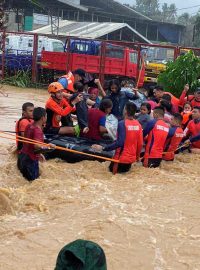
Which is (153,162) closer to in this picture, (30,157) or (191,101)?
(30,157)

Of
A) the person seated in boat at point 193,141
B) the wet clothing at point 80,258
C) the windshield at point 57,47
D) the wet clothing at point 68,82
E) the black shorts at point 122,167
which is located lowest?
the black shorts at point 122,167

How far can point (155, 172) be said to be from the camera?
8242 millimetres

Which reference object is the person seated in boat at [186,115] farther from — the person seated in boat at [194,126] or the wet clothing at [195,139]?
the wet clothing at [195,139]

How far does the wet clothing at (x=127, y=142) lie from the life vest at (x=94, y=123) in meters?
1.03

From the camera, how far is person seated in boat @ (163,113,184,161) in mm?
8891

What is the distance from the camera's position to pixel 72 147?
8.57 m

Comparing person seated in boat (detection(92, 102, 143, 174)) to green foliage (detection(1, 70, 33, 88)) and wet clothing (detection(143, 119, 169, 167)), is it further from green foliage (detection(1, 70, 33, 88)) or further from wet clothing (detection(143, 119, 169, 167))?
green foliage (detection(1, 70, 33, 88))

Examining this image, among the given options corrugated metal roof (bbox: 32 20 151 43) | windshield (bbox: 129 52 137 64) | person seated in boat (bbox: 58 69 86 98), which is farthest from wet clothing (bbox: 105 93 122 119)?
corrugated metal roof (bbox: 32 20 151 43)

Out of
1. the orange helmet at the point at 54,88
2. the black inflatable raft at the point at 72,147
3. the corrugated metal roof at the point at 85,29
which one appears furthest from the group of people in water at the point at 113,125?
→ the corrugated metal roof at the point at 85,29

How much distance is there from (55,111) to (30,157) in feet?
5.68

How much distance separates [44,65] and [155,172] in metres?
14.4

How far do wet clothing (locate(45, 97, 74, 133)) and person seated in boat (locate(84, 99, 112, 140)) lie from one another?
40 centimetres

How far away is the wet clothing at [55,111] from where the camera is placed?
8859mm

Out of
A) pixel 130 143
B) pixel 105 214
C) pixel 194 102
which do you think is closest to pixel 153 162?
pixel 130 143
